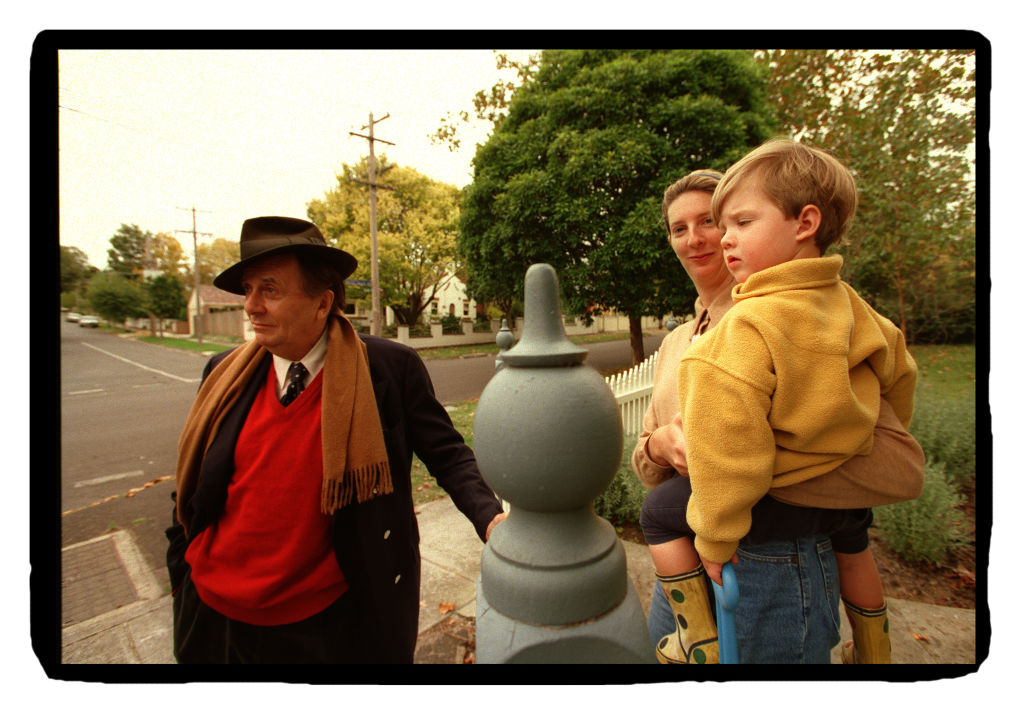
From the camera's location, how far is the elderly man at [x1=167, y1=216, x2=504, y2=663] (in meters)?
1.46

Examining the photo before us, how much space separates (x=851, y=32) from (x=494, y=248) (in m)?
2.61

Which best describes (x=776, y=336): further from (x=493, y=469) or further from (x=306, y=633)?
(x=306, y=633)

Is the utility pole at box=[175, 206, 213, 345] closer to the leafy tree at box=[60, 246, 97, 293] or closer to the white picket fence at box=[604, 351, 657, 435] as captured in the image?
the leafy tree at box=[60, 246, 97, 293]

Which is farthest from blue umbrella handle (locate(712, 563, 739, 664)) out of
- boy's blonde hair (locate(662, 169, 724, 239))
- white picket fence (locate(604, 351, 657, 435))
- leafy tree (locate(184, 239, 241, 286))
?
white picket fence (locate(604, 351, 657, 435))

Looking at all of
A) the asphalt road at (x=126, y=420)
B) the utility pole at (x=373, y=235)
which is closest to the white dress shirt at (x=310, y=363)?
the utility pole at (x=373, y=235)

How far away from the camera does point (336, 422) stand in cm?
144

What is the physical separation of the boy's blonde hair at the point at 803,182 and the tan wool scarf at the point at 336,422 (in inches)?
50.2

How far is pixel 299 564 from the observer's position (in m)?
1.47

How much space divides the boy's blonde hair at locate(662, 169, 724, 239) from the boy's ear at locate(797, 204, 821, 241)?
11.6 inches

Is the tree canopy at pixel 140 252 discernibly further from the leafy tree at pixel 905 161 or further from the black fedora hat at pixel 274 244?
the leafy tree at pixel 905 161

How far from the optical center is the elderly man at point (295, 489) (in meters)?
1.46

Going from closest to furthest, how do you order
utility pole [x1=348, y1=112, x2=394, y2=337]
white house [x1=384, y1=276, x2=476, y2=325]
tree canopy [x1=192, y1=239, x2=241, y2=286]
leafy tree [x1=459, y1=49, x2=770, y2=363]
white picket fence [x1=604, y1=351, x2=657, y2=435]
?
tree canopy [x1=192, y1=239, x2=241, y2=286]
utility pole [x1=348, y1=112, x2=394, y2=337]
leafy tree [x1=459, y1=49, x2=770, y2=363]
white house [x1=384, y1=276, x2=476, y2=325]
white picket fence [x1=604, y1=351, x2=657, y2=435]

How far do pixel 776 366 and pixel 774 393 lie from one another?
0.07 m

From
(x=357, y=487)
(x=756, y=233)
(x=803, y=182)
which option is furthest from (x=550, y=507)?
(x=803, y=182)
